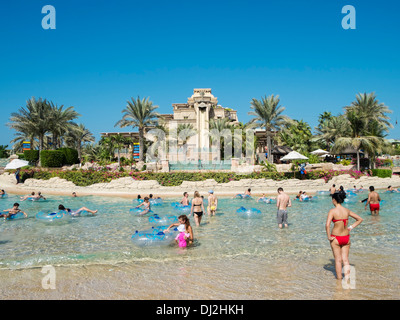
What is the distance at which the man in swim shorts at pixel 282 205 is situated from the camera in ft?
35.8

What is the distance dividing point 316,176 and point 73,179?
22.8 metres

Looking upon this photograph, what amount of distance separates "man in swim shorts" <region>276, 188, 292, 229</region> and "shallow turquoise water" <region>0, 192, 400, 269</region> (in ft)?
1.36

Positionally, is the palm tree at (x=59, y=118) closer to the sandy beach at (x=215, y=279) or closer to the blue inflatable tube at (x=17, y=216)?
the blue inflatable tube at (x=17, y=216)

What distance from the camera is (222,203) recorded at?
1925 cm

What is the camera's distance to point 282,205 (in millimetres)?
11023

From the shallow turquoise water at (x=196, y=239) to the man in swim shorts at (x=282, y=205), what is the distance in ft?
1.36

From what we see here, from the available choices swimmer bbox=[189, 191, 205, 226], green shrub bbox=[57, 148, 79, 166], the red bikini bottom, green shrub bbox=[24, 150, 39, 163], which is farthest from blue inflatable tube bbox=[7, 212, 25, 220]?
green shrub bbox=[24, 150, 39, 163]

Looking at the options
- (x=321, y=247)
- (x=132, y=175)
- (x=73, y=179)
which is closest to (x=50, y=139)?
(x=73, y=179)

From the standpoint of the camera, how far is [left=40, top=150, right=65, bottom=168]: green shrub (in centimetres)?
3049

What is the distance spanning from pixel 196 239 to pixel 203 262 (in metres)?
2.35

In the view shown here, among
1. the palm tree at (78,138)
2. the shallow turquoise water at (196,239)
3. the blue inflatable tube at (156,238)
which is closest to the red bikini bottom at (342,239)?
the shallow turquoise water at (196,239)

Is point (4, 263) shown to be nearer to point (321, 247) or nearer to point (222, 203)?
point (321, 247)

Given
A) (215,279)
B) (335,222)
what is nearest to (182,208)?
(215,279)

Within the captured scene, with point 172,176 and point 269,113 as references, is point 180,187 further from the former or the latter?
point 269,113
